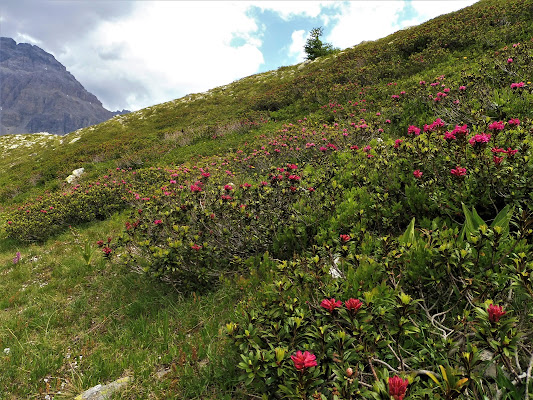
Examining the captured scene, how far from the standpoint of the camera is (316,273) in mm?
2643

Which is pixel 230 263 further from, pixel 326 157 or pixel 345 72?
pixel 345 72

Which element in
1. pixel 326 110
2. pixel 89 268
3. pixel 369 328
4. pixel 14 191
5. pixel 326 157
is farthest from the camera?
pixel 14 191

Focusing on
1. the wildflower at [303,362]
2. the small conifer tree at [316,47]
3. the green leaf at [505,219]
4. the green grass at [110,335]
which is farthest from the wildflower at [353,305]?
the small conifer tree at [316,47]

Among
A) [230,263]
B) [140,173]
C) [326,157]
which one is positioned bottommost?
[230,263]

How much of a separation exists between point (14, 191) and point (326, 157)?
17.8 meters

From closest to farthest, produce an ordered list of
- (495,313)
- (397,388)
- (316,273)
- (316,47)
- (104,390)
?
(397,388) < (495,313) < (316,273) < (104,390) < (316,47)

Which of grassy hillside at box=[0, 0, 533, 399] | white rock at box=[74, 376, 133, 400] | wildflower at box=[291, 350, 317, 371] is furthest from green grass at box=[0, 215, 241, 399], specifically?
wildflower at box=[291, 350, 317, 371]

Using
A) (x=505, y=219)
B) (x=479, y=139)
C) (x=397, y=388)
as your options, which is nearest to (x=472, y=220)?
(x=505, y=219)

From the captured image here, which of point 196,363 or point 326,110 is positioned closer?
point 196,363

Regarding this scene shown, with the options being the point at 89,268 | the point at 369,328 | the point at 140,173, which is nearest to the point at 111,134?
the point at 140,173

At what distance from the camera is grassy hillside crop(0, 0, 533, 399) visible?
76.9 inches

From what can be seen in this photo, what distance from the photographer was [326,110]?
41.8 ft

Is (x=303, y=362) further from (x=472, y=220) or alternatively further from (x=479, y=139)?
(x=479, y=139)

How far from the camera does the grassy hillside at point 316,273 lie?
1.95m
